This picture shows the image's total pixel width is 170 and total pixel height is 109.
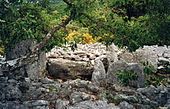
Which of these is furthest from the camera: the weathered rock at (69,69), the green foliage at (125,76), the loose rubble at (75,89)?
the weathered rock at (69,69)

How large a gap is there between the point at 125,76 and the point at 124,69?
36cm

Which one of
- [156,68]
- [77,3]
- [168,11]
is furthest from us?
[156,68]

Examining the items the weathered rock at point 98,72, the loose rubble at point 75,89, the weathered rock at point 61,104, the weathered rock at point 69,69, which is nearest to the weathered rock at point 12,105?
the loose rubble at point 75,89

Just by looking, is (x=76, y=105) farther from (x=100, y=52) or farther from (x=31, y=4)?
(x=100, y=52)

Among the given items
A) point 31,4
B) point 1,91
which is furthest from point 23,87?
point 31,4

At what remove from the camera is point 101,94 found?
550 inches

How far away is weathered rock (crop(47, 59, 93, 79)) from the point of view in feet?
65.5

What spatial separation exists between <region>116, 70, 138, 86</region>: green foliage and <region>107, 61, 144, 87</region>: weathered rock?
0.53ft

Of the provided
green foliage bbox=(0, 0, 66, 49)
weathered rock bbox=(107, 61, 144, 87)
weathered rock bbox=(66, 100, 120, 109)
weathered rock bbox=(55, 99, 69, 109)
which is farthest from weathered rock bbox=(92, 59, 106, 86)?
green foliage bbox=(0, 0, 66, 49)

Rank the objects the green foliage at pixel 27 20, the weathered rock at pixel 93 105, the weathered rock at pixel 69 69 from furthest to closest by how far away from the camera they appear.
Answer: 1. the weathered rock at pixel 69 69
2. the weathered rock at pixel 93 105
3. the green foliage at pixel 27 20

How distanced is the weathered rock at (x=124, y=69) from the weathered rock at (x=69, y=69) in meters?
1.70

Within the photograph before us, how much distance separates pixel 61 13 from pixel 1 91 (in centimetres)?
423

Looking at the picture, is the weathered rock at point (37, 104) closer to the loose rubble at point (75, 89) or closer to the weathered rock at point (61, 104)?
the loose rubble at point (75, 89)

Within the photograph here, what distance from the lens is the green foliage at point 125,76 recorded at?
56.2 ft
